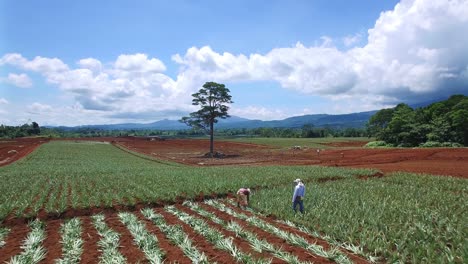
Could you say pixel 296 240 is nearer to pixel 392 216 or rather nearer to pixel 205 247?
pixel 205 247

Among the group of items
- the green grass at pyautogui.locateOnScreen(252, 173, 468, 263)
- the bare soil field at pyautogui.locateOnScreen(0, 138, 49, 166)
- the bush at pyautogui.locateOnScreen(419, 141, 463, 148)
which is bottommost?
the bush at pyautogui.locateOnScreen(419, 141, 463, 148)

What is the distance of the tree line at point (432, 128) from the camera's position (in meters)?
43.0

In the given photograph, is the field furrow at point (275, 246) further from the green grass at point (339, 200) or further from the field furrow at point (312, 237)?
the green grass at point (339, 200)

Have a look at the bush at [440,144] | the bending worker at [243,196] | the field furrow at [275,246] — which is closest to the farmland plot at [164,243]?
the field furrow at [275,246]

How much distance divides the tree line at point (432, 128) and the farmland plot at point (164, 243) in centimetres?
4261

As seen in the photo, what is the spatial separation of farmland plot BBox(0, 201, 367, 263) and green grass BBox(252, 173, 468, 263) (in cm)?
87

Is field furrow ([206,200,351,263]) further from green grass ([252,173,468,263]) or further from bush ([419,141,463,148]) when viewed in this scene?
bush ([419,141,463,148])

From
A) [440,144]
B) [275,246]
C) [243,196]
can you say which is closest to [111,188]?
[243,196]

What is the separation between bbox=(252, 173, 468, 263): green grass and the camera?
7680 mm

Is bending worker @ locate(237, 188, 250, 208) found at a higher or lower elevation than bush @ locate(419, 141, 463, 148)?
higher

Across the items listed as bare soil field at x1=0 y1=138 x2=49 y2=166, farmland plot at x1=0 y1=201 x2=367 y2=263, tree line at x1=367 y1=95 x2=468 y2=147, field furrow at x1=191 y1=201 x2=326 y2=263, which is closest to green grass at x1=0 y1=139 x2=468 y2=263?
farmland plot at x1=0 y1=201 x2=367 y2=263

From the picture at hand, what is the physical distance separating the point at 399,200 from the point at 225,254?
8402 millimetres

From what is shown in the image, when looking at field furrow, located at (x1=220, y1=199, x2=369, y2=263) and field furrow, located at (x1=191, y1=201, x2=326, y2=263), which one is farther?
field furrow, located at (x1=220, y1=199, x2=369, y2=263)

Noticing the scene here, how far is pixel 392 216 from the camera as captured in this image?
1016 cm
